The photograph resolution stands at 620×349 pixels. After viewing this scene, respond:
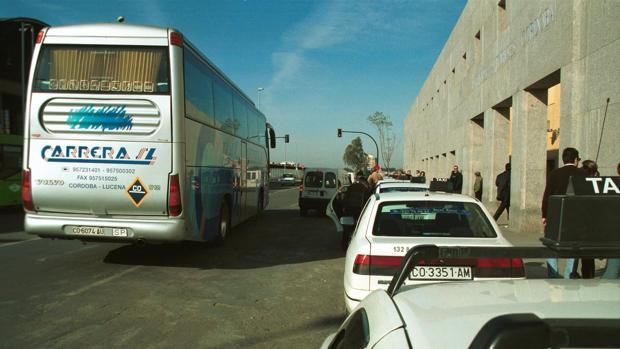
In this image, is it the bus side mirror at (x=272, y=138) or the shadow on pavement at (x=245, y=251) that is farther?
the bus side mirror at (x=272, y=138)

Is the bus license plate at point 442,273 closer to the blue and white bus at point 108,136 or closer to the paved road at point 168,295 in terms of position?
the paved road at point 168,295

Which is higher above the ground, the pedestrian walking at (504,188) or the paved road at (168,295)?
the pedestrian walking at (504,188)

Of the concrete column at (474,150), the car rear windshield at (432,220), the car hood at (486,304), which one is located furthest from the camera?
the concrete column at (474,150)

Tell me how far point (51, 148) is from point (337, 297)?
4808 mm

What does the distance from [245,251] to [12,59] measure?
1153 inches

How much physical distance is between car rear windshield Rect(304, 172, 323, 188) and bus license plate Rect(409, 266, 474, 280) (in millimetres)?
14808

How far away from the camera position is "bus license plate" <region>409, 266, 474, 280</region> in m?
4.36

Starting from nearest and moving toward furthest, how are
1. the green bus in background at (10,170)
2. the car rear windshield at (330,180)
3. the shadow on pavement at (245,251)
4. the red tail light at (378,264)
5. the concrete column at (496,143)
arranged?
the red tail light at (378,264) < the shadow on pavement at (245,251) < the concrete column at (496,143) < the green bus in background at (10,170) < the car rear windshield at (330,180)

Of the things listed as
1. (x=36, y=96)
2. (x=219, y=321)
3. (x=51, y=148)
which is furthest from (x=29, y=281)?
(x=219, y=321)

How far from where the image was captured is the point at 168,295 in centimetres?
645

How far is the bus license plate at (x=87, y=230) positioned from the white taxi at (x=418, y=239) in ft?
14.1

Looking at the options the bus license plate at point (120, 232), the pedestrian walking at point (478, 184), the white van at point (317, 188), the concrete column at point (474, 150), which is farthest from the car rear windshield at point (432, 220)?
the concrete column at point (474, 150)

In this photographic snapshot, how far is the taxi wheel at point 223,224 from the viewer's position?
10.3m

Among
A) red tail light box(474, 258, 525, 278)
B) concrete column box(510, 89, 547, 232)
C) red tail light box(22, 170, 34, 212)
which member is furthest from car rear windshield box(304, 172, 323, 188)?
red tail light box(474, 258, 525, 278)
